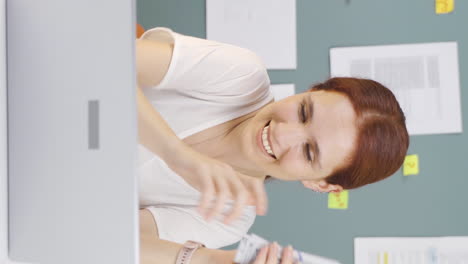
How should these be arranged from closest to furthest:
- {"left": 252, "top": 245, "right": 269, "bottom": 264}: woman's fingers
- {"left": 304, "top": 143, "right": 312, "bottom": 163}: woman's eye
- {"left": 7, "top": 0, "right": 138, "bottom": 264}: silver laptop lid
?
{"left": 7, "top": 0, "right": 138, "bottom": 264}: silver laptop lid, {"left": 252, "top": 245, "right": 269, "bottom": 264}: woman's fingers, {"left": 304, "top": 143, "right": 312, "bottom": 163}: woman's eye

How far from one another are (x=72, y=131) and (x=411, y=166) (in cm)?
116

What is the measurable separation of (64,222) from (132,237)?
0.25ft

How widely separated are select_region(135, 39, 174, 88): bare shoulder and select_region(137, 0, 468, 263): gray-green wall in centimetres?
79

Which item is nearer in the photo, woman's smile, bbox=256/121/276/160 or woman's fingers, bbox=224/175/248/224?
woman's fingers, bbox=224/175/248/224

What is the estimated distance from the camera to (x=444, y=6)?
1.47m

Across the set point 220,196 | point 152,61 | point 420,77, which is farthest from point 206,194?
point 420,77

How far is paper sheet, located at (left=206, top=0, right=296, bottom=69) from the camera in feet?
5.00

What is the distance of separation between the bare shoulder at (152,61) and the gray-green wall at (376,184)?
787mm

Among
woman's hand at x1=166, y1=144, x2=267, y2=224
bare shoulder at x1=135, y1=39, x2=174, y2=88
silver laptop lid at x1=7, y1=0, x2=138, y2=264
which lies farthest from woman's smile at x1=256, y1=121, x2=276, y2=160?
silver laptop lid at x1=7, y1=0, x2=138, y2=264

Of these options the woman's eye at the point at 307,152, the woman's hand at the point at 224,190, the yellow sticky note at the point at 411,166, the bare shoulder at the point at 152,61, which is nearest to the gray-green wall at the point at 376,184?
the yellow sticky note at the point at 411,166

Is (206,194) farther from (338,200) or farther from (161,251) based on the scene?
(338,200)

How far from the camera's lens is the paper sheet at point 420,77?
1443 millimetres

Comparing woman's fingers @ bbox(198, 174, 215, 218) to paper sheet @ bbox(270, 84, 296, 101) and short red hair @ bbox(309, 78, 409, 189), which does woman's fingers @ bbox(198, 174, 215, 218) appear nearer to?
short red hair @ bbox(309, 78, 409, 189)

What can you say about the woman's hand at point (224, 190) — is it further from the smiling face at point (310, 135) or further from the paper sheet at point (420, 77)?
the paper sheet at point (420, 77)
